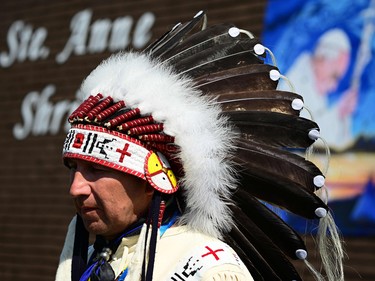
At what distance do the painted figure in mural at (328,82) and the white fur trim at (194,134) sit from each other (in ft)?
8.68

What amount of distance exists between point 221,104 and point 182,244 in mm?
497

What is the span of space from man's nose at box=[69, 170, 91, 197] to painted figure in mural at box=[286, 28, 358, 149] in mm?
2882

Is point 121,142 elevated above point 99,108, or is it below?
below

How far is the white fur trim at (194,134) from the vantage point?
2645 mm

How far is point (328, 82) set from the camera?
5.39 meters

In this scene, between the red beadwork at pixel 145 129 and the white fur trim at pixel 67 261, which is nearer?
the red beadwork at pixel 145 129

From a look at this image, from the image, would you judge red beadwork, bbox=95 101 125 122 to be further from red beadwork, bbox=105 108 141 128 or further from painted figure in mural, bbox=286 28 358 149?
painted figure in mural, bbox=286 28 358 149

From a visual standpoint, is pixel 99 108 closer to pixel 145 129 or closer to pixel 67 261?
pixel 145 129

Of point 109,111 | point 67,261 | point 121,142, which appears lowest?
point 67,261

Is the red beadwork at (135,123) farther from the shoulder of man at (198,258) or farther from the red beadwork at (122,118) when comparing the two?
the shoulder of man at (198,258)

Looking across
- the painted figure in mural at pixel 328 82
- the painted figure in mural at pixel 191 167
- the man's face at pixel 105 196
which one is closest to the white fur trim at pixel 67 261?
the painted figure in mural at pixel 191 167

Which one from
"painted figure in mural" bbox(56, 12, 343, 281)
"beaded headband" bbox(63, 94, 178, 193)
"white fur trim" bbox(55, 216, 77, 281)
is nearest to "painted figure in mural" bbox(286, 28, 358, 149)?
"painted figure in mural" bbox(56, 12, 343, 281)

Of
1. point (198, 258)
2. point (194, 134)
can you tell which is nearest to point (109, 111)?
point (194, 134)

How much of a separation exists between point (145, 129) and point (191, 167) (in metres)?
0.20
